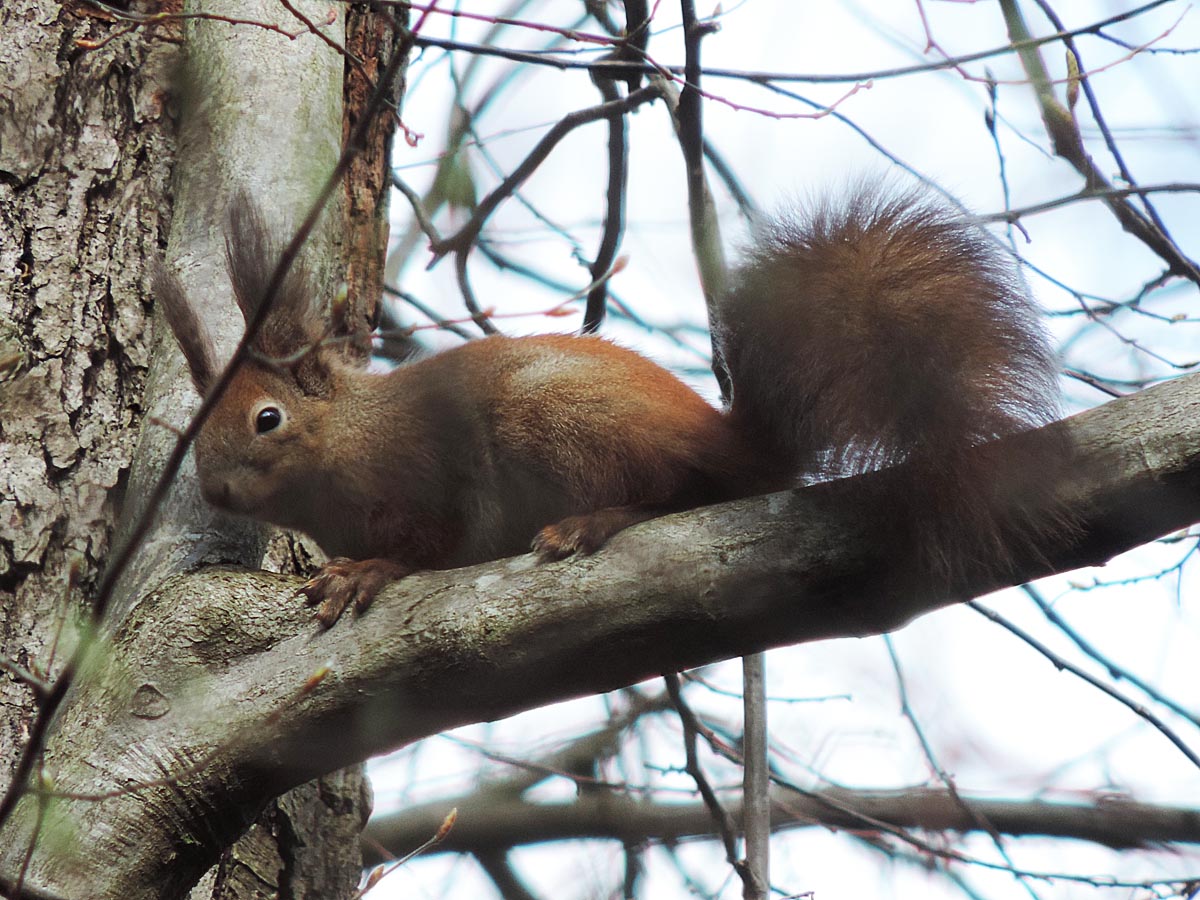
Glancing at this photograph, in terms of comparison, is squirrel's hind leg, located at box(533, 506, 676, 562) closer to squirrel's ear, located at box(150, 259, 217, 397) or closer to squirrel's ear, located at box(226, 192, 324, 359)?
squirrel's ear, located at box(226, 192, 324, 359)

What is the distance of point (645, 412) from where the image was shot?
8.44 ft

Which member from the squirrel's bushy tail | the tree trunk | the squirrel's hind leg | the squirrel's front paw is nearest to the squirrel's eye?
the tree trunk

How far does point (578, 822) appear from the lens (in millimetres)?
3895

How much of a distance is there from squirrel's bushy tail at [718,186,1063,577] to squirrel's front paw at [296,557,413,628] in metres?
0.80

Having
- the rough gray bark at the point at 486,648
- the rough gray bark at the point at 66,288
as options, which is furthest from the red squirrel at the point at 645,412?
the rough gray bark at the point at 66,288

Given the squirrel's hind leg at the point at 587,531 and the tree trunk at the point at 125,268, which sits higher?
the tree trunk at the point at 125,268

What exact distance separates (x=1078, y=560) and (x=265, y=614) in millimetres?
1300

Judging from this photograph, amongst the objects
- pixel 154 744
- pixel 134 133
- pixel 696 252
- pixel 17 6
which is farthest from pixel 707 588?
pixel 17 6

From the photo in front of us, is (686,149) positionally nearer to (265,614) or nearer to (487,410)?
(487,410)

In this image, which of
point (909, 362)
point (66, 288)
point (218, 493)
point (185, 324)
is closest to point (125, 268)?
point (66, 288)

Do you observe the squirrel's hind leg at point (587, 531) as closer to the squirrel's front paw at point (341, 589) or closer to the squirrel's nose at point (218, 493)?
the squirrel's front paw at point (341, 589)

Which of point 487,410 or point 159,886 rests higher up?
point 487,410

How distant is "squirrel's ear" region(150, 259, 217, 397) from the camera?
2.42m

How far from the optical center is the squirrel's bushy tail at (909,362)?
5.92 feet
